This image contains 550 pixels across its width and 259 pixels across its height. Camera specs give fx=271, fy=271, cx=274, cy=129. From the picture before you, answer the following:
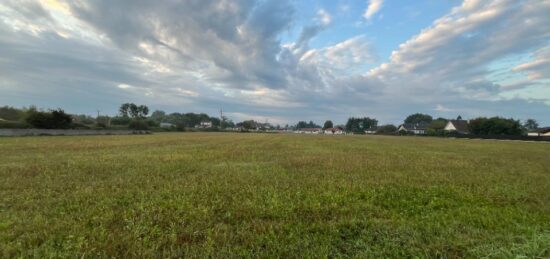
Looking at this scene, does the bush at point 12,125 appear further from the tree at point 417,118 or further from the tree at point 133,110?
the tree at point 417,118

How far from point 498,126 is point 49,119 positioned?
310ft

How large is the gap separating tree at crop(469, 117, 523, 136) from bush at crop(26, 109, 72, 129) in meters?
92.2

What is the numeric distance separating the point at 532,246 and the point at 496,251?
0.34m

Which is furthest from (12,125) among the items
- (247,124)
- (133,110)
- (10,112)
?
(247,124)

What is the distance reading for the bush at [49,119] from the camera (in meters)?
45.1

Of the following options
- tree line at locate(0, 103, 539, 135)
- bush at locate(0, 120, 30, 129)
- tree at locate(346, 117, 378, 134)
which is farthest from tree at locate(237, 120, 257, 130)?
bush at locate(0, 120, 30, 129)

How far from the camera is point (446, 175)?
29.1 feet

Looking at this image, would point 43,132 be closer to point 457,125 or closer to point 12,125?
point 12,125

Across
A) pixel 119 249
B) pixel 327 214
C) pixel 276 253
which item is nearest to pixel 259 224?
pixel 276 253

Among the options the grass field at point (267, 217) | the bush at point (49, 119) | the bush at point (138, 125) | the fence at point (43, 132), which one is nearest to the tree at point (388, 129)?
the bush at point (138, 125)

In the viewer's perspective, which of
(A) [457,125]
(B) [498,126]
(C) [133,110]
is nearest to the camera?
(B) [498,126]

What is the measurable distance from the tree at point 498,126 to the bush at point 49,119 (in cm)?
9219

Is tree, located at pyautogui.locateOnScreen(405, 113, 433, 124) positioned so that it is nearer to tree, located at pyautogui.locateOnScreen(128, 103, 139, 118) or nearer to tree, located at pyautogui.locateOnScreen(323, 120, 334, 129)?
tree, located at pyautogui.locateOnScreen(323, 120, 334, 129)

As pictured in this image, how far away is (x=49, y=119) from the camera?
152 ft
